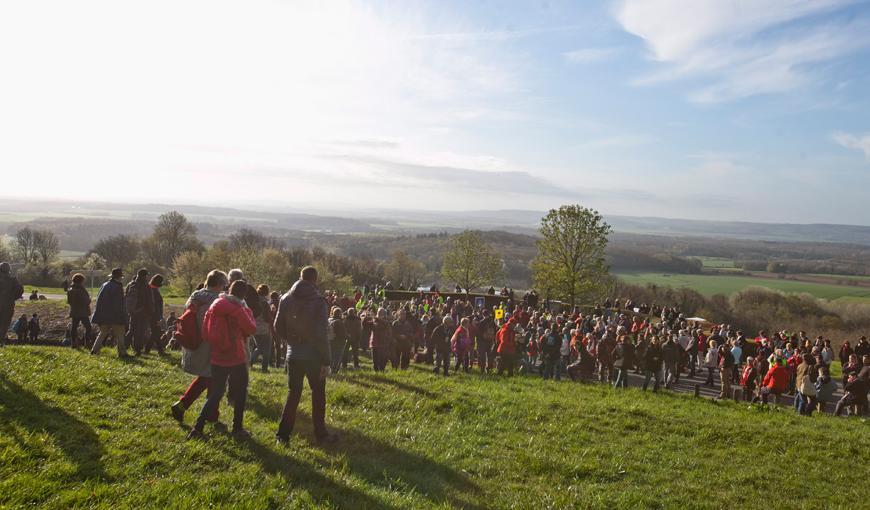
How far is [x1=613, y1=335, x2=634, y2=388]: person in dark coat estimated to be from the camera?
14125 millimetres

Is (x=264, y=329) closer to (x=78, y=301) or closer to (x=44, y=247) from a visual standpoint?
(x=78, y=301)

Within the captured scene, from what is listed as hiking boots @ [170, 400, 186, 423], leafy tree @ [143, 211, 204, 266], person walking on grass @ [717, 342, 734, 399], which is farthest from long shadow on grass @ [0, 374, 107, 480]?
leafy tree @ [143, 211, 204, 266]

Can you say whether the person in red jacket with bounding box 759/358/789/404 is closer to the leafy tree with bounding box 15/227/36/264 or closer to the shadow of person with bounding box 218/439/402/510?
the shadow of person with bounding box 218/439/402/510

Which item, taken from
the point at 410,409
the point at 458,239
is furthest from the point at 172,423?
the point at 458,239

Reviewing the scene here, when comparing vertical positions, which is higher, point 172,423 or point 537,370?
point 172,423

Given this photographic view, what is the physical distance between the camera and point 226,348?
19.9 feet

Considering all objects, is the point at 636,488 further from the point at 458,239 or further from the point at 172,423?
the point at 458,239

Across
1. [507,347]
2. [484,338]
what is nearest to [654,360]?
[507,347]

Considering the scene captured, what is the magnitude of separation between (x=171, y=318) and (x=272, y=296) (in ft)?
17.4

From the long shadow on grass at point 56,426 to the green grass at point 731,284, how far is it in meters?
87.9

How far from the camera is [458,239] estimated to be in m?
56.8

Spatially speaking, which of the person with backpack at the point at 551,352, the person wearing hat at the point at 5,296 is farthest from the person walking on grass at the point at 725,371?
the person wearing hat at the point at 5,296

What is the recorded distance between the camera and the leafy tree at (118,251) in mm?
73938

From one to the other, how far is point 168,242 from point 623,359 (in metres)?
75.4
